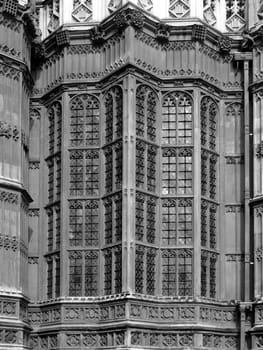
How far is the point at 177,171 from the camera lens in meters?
39.7

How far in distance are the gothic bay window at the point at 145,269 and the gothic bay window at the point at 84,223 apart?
205cm

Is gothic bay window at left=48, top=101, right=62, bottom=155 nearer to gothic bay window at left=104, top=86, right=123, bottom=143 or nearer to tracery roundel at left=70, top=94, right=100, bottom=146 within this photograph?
tracery roundel at left=70, top=94, right=100, bottom=146

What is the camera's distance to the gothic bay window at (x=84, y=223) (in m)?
39.3

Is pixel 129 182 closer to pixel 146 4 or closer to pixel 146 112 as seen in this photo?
pixel 146 112

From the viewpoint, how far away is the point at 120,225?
3831 centimetres

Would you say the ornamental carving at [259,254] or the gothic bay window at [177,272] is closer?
the ornamental carving at [259,254]

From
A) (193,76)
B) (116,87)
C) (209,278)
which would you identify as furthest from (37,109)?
(209,278)

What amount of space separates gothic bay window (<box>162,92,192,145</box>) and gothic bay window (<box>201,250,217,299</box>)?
14.7ft

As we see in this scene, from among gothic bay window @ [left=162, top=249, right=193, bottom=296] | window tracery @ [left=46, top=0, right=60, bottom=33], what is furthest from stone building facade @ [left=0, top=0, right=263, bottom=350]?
window tracery @ [left=46, top=0, right=60, bottom=33]

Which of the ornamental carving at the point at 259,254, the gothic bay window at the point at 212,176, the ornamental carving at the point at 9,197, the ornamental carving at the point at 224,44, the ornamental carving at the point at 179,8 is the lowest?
the ornamental carving at the point at 259,254

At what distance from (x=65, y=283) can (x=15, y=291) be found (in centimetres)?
260

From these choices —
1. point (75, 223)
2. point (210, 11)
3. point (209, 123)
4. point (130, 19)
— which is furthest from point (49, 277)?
point (210, 11)

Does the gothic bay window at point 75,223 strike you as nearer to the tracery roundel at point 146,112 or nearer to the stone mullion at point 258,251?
the tracery roundel at point 146,112

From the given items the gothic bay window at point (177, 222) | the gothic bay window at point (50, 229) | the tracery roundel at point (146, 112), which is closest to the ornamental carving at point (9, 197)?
the gothic bay window at point (50, 229)
